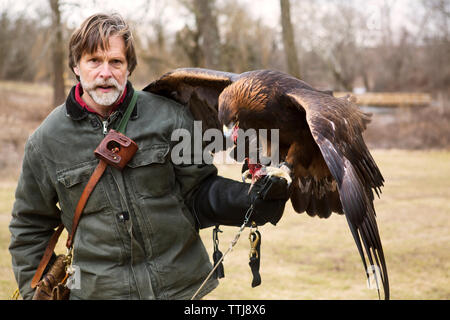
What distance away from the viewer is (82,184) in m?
2.12

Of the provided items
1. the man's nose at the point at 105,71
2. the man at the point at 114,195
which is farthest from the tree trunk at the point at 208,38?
the man's nose at the point at 105,71

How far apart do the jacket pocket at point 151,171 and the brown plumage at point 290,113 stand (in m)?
0.56

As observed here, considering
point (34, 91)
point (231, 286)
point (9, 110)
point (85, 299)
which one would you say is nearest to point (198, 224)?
point (85, 299)

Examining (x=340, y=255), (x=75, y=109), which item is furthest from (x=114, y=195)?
(x=340, y=255)

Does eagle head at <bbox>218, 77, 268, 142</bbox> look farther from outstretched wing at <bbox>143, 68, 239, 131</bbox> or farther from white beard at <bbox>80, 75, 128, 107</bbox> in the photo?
white beard at <bbox>80, 75, 128, 107</bbox>

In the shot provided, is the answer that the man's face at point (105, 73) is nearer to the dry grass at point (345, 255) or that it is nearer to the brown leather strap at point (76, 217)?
the brown leather strap at point (76, 217)

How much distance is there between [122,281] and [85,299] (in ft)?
0.77

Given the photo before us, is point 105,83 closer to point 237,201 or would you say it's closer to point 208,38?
point 237,201

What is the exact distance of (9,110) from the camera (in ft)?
41.5

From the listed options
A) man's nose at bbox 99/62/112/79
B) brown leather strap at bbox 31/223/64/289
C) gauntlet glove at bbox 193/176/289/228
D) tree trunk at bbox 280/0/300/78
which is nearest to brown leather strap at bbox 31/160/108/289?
brown leather strap at bbox 31/223/64/289

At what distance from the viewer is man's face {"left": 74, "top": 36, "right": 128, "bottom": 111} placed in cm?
206

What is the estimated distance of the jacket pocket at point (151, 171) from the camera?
211 cm

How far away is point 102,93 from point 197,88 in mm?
850

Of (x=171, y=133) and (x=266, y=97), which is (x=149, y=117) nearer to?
(x=171, y=133)
